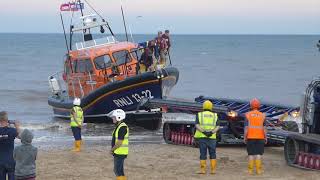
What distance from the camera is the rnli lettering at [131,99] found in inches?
857

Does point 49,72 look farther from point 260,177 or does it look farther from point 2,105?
point 260,177

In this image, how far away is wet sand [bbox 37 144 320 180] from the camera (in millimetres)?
13078

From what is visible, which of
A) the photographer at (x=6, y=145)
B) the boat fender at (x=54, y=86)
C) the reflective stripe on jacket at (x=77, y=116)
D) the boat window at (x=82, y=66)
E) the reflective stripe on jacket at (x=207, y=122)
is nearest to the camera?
the photographer at (x=6, y=145)

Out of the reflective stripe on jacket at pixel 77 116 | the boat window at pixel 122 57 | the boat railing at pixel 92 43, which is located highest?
the boat railing at pixel 92 43

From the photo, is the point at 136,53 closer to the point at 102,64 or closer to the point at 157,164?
the point at 102,64

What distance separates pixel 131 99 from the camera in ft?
72.0

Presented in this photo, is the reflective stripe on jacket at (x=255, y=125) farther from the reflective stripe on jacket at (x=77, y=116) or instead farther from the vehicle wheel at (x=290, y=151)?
the reflective stripe on jacket at (x=77, y=116)

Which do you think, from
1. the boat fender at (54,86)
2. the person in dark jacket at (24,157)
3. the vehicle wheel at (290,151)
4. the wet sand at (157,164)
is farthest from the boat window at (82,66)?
the person in dark jacket at (24,157)

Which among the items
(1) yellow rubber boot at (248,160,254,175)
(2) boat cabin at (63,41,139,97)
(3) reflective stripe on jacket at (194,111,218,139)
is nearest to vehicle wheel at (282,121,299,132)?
(1) yellow rubber boot at (248,160,254,175)

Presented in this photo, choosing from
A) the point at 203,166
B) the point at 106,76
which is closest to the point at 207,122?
the point at 203,166

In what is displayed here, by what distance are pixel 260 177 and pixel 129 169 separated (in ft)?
9.50

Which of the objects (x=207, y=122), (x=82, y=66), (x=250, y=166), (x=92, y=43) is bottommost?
(x=250, y=166)

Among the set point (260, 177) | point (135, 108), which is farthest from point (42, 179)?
point (135, 108)

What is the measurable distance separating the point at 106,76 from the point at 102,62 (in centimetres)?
60
